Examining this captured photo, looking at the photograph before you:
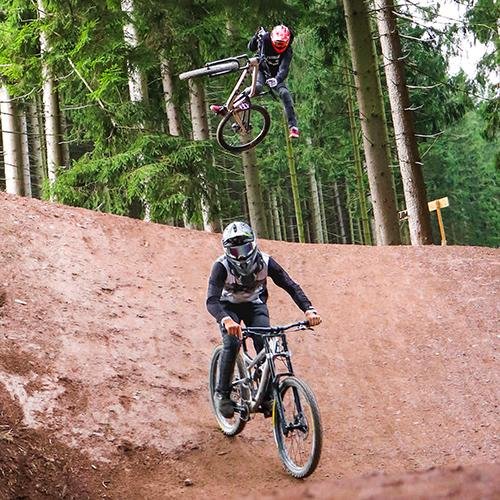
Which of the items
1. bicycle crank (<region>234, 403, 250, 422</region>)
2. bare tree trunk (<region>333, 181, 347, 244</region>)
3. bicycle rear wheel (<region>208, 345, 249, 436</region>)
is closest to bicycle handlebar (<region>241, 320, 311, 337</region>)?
bicycle rear wheel (<region>208, 345, 249, 436</region>)

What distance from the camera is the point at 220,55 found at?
49.4 feet

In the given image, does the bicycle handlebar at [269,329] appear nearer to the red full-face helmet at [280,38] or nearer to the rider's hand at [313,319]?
the rider's hand at [313,319]

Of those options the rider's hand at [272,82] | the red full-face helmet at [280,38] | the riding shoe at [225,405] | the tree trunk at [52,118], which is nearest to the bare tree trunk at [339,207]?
→ the tree trunk at [52,118]

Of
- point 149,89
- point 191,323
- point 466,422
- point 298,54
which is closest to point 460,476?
point 466,422

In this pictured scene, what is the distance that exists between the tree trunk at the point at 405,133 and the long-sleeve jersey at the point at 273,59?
18.6ft

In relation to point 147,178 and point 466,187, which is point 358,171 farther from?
point 466,187

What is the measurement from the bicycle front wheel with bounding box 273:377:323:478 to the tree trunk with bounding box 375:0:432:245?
8190 mm

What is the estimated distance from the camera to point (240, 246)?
6.31 m

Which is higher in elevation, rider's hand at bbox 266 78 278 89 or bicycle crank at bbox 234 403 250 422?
rider's hand at bbox 266 78 278 89

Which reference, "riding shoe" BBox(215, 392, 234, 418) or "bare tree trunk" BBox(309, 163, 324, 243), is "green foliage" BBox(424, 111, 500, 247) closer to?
"bare tree trunk" BBox(309, 163, 324, 243)

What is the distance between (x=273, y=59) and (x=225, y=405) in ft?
13.7

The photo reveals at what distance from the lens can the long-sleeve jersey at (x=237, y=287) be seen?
21.2 feet

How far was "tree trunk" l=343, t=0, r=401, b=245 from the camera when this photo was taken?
13.5 metres

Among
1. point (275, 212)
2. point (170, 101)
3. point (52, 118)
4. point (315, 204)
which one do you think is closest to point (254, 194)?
point (170, 101)
